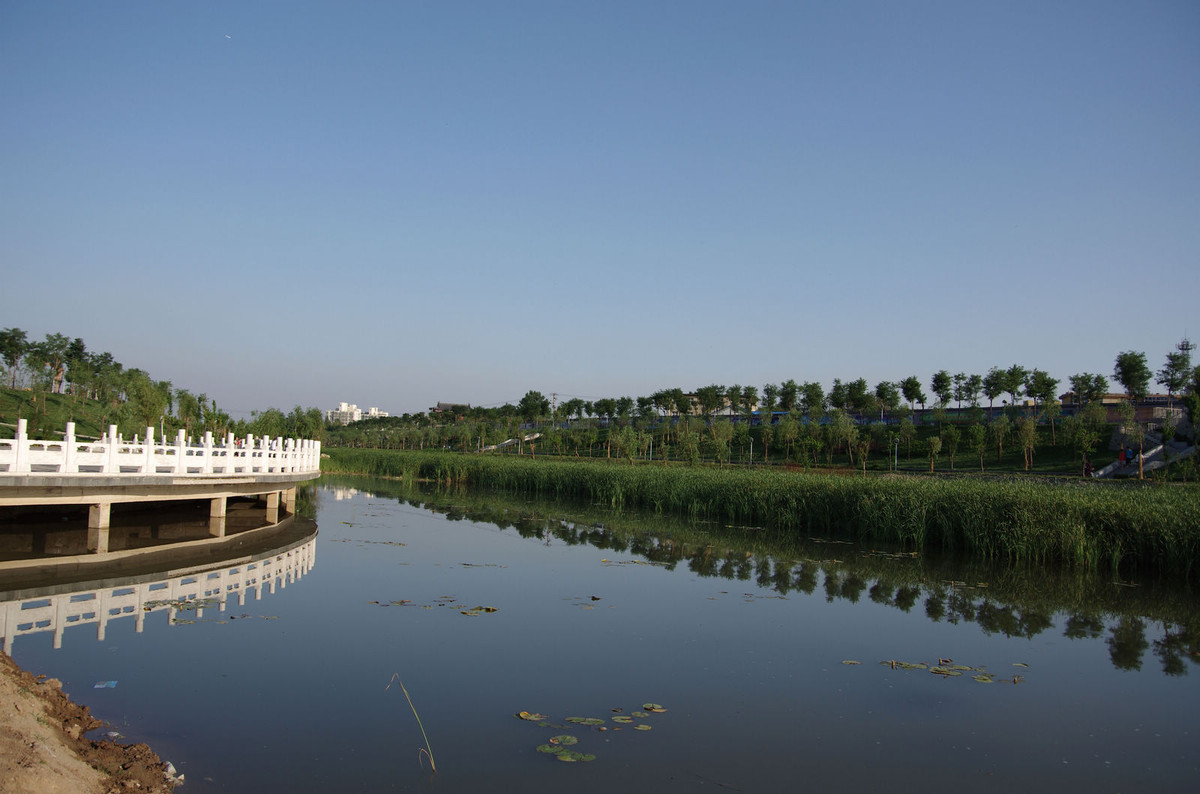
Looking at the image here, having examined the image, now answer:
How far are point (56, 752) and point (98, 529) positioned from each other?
1012 cm

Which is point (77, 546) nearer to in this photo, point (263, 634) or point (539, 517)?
point (263, 634)

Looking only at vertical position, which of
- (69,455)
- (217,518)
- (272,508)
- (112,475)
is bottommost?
(272,508)

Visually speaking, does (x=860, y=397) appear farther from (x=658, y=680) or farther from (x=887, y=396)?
(x=658, y=680)

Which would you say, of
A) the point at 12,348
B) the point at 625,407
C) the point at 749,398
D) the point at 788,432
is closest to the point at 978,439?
the point at 788,432

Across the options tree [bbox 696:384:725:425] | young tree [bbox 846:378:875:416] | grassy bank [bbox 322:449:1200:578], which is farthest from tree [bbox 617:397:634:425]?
grassy bank [bbox 322:449:1200:578]

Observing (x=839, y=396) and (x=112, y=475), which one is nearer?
(x=112, y=475)

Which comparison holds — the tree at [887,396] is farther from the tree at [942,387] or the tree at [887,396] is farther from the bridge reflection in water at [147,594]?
the bridge reflection in water at [147,594]

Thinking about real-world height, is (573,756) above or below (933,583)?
above

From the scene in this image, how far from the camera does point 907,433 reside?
166 ft

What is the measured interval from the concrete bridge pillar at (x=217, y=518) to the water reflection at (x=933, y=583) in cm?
781

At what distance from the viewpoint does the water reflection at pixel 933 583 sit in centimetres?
1204

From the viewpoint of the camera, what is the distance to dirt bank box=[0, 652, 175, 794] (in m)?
4.52

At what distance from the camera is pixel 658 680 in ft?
28.8

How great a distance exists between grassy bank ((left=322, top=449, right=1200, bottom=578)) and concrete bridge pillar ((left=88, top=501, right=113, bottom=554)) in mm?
17860
